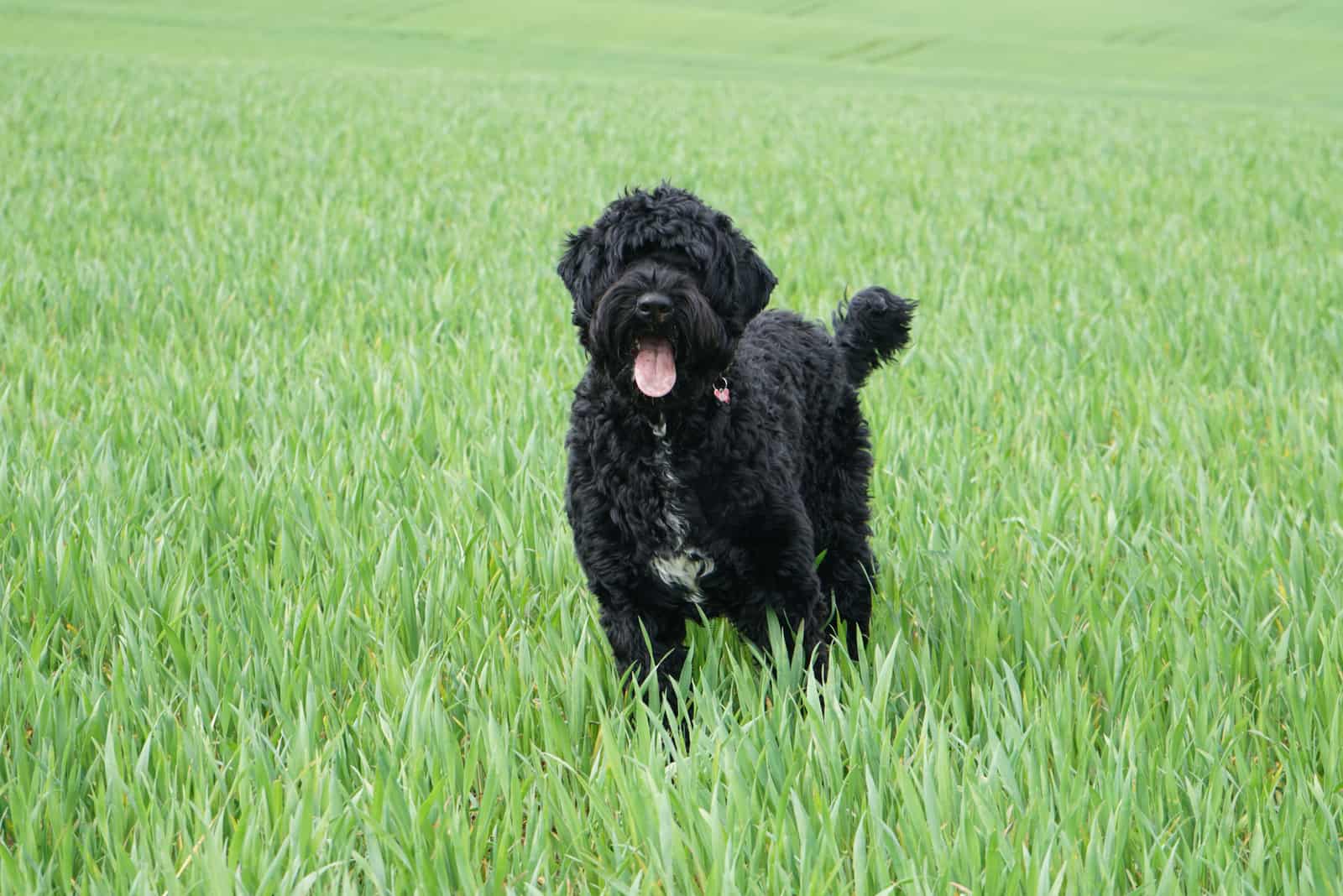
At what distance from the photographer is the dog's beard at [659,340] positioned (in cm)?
290

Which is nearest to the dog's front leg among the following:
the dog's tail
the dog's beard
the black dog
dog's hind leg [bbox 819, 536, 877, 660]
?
the black dog

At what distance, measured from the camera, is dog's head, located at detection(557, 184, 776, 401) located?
2.91m

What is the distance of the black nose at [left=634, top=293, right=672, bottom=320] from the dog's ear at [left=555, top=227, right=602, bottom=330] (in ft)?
0.87

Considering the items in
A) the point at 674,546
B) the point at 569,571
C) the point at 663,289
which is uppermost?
the point at 663,289

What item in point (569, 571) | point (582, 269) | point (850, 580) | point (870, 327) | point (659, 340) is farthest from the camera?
point (870, 327)

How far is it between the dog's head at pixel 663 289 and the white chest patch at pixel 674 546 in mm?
149

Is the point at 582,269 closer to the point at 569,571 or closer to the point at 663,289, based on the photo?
the point at 663,289

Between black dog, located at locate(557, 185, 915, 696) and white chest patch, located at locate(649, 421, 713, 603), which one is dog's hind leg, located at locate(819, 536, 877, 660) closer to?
black dog, located at locate(557, 185, 915, 696)

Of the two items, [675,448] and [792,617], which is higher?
[675,448]

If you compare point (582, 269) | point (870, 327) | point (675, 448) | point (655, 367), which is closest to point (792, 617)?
point (675, 448)

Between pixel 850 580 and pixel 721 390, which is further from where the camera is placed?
pixel 850 580

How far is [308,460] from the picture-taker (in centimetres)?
443

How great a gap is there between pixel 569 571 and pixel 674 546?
87 cm

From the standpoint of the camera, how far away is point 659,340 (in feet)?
9.73
